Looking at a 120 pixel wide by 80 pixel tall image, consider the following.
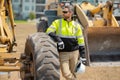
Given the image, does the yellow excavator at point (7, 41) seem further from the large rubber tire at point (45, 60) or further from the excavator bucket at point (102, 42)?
the excavator bucket at point (102, 42)

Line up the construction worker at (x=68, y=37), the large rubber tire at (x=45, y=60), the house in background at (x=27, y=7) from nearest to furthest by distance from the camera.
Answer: the large rubber tire at (x=45, y=60)
the construction worker at (x=68, y=37)
the house in background at (x=27, y=7)

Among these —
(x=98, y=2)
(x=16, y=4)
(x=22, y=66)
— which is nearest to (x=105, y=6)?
(x=98, y=2)

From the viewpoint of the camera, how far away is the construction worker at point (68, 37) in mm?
7227

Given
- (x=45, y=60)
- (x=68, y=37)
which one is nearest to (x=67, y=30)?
(x=68, y=37)

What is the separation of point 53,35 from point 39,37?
586 millimetres

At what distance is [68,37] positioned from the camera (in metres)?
7.26

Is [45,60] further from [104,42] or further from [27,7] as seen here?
[27,7]

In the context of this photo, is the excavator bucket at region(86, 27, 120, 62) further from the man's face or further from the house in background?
the house in background

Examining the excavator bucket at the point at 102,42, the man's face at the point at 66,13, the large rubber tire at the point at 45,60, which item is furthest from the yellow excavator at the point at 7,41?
the excavator bucket at the point at 102,42

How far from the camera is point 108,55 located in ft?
42.9

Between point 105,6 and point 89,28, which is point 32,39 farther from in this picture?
point 105,6

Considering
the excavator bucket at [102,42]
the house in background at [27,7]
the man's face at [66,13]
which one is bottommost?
the house in background at [27,7]

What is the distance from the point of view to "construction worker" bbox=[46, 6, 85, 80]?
723cm

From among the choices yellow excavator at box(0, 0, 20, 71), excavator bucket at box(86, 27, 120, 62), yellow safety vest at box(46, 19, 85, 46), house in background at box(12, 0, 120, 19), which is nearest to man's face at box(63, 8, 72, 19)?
yellow safety vest at box(46, 19, 85, 46)
